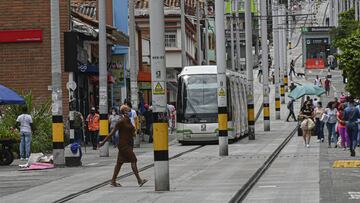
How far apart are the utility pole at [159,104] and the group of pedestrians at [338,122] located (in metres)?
12.0

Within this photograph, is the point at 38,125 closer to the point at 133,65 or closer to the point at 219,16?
the point at 133,65

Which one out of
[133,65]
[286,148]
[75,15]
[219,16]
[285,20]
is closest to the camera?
[219,16]

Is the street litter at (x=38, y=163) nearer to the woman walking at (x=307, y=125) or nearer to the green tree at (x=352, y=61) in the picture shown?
the green tree at (x=352, y=61)

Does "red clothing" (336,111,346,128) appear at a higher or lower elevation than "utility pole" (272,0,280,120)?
lower

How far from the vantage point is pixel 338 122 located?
3438 centimetres

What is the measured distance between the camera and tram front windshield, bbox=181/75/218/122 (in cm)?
4259

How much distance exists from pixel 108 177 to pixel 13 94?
10.3 m

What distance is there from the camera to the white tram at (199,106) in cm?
4228

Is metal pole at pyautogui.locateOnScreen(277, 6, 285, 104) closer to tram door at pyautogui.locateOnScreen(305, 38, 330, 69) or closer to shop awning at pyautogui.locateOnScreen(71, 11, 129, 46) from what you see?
shop awning at pyautogui.locateOnScreen(71, 11, 129, 46)

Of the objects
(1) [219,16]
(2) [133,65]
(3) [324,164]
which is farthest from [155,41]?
(2) [133,65]

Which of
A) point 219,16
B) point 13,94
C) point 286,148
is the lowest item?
point 286,148

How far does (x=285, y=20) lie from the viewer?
86.9 m

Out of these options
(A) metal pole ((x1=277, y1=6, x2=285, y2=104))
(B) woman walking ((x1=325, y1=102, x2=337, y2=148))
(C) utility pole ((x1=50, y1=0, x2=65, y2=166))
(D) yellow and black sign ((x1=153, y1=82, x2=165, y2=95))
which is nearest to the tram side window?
(B) woman walking ((x1=325, y1=102, x2=337, y2=148))

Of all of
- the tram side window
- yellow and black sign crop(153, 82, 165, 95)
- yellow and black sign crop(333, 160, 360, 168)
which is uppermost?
yellow and black sign crop(153, 82, 165, 95)
